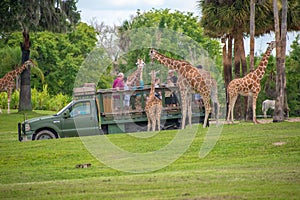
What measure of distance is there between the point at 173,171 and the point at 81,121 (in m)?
9.13

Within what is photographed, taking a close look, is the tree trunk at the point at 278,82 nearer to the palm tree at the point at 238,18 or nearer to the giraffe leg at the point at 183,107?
the giraffe leg at the point at 183,107

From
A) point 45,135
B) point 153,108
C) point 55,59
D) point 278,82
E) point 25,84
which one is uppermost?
point 55,59

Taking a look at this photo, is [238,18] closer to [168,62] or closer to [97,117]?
[168,62]

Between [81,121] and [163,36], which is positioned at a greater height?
[163,36]

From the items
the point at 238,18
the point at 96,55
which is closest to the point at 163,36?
the point at 96,55

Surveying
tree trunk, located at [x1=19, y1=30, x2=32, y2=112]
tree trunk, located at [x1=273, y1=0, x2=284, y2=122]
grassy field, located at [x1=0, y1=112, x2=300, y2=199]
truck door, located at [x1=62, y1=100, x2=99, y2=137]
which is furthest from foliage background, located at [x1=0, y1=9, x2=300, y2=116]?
grassy field, located at [x1=0, y1=112, x2=300, y2=199]

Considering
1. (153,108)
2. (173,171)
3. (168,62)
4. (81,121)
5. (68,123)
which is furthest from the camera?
(168,62)

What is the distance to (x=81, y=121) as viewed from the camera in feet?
82.7

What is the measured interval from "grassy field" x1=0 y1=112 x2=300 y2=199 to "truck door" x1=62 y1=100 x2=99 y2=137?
5.06 feet

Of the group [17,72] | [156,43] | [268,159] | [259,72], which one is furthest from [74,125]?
[156,43]

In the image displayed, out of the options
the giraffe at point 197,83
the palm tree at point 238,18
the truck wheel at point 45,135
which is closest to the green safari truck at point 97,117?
the truck wheel at point 45,135

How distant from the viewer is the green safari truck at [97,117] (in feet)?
82.3

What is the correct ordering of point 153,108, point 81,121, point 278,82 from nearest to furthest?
point 153,108 → point 81,121 → point 278,82

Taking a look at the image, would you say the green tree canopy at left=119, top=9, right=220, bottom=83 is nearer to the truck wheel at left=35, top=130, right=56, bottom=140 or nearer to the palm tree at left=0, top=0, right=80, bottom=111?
the palm tree at left=0, top=0, right=80, bottom=111
